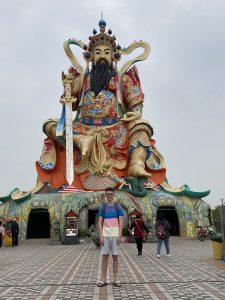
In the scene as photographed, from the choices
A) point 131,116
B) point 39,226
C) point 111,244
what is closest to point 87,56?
point 131,116

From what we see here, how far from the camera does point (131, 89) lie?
79.6 feet

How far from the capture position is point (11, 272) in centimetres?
741

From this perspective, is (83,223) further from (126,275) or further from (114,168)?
(126,275)

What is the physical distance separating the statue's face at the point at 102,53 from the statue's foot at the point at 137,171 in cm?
693

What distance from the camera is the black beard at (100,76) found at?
23.7 m

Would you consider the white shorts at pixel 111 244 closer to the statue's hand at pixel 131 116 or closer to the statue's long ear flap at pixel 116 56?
the statue's hand at pixel 131 116

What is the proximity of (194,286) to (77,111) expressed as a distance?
63.9 feet

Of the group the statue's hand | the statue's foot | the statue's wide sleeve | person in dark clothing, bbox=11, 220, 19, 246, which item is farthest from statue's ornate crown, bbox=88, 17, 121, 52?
person in dark clothing, bbox=11, 220, 19, 246

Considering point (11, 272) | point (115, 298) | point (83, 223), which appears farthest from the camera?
point (83, 223)

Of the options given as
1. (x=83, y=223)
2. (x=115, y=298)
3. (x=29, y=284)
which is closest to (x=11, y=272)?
(x=29, y=284)

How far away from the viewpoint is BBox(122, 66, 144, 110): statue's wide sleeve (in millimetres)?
24016

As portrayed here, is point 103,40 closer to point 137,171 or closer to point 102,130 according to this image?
point 102,130

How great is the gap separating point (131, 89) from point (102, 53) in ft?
9.31

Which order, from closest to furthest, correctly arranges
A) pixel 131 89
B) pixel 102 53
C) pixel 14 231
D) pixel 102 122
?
pixel 14 231 < pixel 102 122 < pixel 102 53 < pixel 131 89
